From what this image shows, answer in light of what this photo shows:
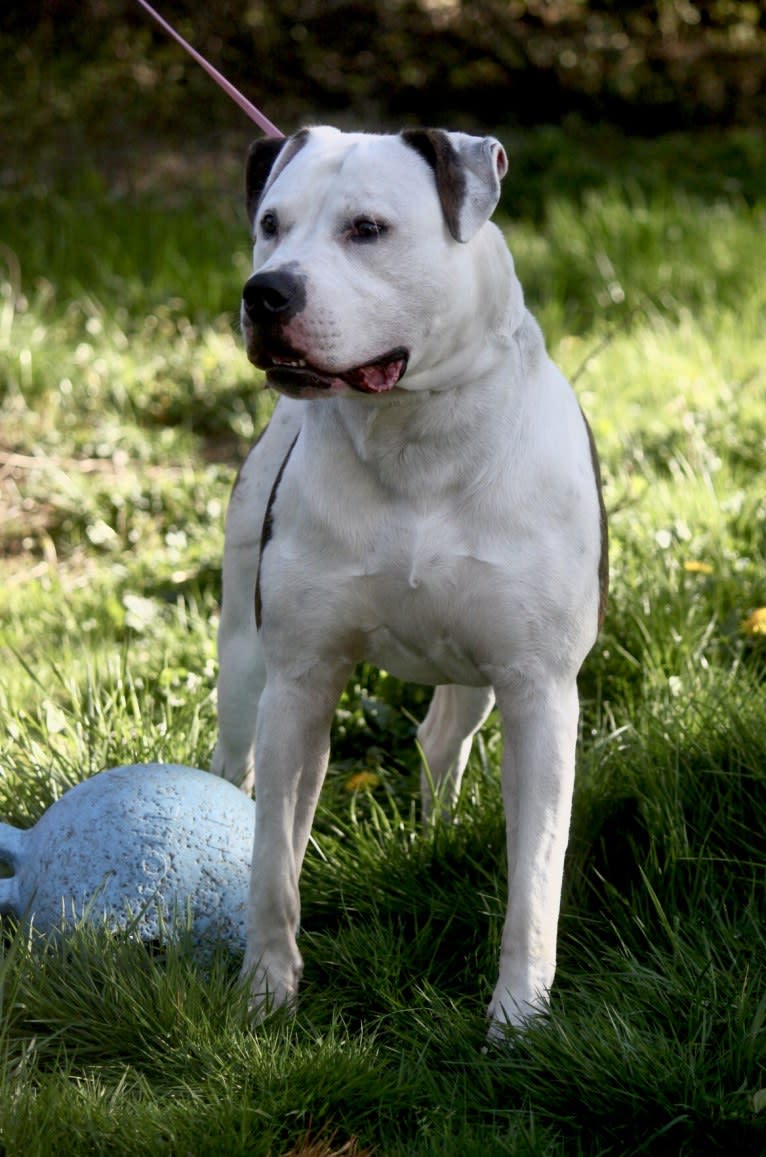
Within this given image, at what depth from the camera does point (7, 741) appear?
377 centimetres

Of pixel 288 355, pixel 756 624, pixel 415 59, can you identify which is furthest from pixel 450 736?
pixel 415 59

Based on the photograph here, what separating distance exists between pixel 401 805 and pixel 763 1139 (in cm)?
145

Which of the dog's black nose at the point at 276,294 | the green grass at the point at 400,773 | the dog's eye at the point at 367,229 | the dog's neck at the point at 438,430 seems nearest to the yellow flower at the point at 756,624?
the green grass at the point at 400,773

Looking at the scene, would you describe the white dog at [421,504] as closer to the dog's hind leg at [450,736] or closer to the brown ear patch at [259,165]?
the brown ear patch at [259,165]

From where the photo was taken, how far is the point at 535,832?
290 centimetres

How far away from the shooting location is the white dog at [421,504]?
268 centimetres

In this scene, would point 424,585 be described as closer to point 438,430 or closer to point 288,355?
point 438,430

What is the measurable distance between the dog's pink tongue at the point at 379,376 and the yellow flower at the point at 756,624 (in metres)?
1.61

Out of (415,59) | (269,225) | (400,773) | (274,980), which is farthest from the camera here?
(415,59)

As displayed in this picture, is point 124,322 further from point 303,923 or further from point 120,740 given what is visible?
point 303,923

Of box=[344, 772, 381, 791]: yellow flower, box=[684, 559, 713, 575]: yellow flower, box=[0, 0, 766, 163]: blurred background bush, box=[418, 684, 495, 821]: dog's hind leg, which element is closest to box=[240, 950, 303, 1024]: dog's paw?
box=[418, 684, 495, 821]: dog's hind leg

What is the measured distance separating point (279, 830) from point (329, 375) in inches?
35.1

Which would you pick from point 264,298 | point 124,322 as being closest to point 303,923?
point 264,298

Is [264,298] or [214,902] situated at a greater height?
[264,298]
